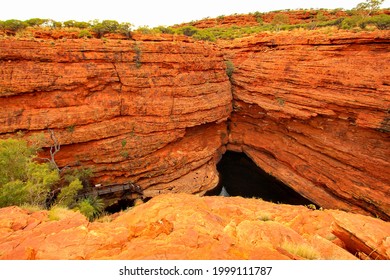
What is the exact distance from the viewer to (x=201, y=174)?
1391 cm

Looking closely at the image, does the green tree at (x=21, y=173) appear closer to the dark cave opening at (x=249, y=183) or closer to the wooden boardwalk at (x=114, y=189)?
the wooden boardwalk at (x=114, y=189)

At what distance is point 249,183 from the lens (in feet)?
50.6

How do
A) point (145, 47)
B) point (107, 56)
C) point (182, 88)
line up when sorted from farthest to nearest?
1. point (182, 88)
2. point (145, 47)
3. point (107, 56)

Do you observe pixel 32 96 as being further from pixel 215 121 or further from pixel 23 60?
pixel 215 121

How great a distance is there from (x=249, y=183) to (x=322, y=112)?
6548 millimetres

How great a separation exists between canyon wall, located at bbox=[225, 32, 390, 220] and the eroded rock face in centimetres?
262

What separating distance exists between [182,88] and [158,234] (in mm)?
10429

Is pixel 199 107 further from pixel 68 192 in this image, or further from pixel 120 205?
pixel 68 192

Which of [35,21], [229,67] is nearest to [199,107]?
[229,67]

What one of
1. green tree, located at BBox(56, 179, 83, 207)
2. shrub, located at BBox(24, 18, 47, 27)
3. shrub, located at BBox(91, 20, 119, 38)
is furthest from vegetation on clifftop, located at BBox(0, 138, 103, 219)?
shrub, located at BBox(24, 18, 47, 27)

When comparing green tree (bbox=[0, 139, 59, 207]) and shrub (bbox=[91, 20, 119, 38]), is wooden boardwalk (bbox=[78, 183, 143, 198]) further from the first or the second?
shrub (bbox=[91, 20, 119, 38])

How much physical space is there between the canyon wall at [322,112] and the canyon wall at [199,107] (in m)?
0.05

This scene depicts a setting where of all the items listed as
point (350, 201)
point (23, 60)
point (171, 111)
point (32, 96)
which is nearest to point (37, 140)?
point (32, 96)

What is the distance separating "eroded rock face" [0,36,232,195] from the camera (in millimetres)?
10023
